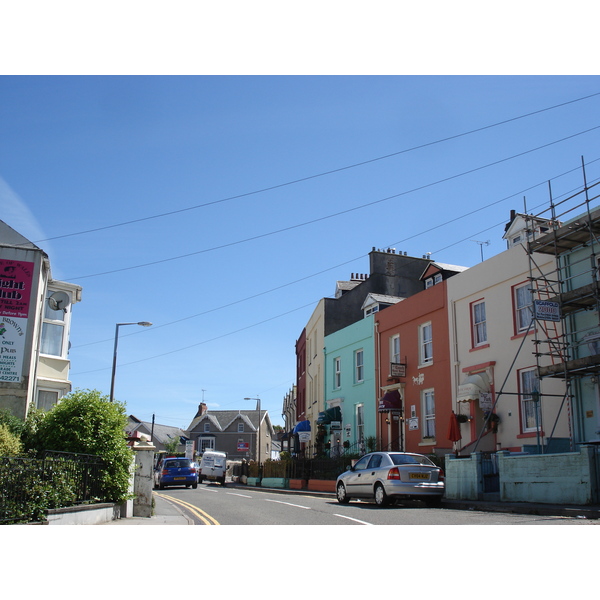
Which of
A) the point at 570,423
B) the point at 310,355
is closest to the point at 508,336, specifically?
the point at 570,423

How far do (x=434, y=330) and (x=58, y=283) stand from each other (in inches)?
547

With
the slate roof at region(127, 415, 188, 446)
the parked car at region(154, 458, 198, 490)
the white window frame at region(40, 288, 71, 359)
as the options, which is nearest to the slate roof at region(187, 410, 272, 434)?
the slate roof at region(127, 415, 188, 446)

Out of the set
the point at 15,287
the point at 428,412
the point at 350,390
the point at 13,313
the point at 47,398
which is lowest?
the point at 428,412

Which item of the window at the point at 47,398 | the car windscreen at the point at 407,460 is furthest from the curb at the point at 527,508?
the window at the point at 47,398

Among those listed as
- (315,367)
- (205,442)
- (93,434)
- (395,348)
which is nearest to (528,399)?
(395,348)

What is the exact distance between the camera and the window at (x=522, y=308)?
1978 cm

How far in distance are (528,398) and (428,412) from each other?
6016 millimetres

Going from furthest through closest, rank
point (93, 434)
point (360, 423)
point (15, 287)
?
1. point (360, 423)
2. point (15, 287)
3. point (93, 434)

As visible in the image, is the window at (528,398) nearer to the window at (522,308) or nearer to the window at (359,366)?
the window at (522,308)

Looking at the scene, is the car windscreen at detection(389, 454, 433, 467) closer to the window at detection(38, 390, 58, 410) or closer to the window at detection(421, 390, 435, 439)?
the window at detection(421, 390, 435, 439)

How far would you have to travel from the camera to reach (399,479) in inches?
634

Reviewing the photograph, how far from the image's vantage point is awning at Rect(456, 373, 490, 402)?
20.5 metres

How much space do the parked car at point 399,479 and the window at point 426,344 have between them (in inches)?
331

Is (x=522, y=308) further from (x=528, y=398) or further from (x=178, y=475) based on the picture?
(x=178, y=475)
